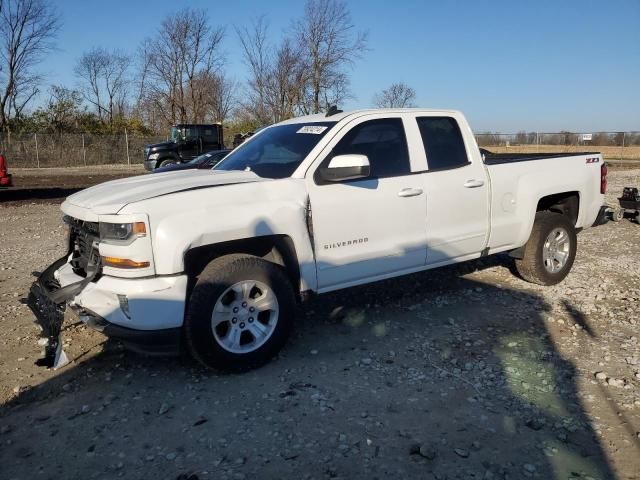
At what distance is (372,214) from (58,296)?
2420mm

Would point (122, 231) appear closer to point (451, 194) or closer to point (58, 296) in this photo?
point (58, 296)

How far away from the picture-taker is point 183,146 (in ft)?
74.6

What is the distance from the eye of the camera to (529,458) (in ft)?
9.33

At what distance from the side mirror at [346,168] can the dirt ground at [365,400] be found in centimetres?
140

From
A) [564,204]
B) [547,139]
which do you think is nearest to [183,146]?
[564,204]

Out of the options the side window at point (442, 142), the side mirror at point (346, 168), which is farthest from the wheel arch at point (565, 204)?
the side mirror at point (346, 168)

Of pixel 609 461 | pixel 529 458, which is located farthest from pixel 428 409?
pixel 609 461

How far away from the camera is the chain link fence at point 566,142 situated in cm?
3659

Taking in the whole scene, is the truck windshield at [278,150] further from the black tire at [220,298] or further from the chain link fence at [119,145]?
the chain link fence at [119,145]

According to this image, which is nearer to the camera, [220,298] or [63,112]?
[220,298]

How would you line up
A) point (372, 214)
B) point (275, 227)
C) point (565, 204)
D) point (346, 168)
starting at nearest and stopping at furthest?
point (275, 227), point (346, 168), point (372, 214), point (565, 204)

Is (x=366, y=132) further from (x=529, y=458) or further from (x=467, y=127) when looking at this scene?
(x=529, y=458)

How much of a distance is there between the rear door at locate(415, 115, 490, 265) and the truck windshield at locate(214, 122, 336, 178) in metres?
1.03

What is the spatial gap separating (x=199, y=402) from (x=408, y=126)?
2896 millimetres
